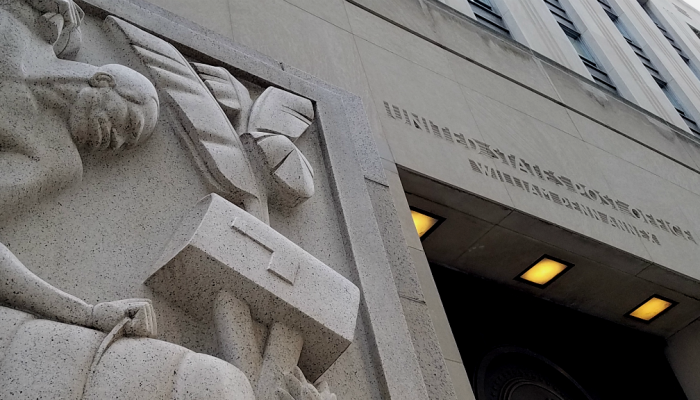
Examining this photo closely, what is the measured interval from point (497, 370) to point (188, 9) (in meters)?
3.70

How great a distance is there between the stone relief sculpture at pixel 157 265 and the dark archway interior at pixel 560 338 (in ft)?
8.39

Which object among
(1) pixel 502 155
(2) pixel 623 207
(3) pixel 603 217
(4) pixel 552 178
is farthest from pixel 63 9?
(2) pixel 623 207

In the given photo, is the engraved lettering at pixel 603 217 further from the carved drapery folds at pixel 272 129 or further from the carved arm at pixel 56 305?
the carved arm at pixel 56 305

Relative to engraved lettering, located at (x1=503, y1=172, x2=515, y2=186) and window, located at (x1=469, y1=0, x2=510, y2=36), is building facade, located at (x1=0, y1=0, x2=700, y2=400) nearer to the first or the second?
engraved lettering, located at (x1=503, y1=172, x2=515, y2=186)

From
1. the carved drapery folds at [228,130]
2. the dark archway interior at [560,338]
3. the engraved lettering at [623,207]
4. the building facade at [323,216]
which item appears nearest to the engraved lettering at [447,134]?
the building facade at [323,216]

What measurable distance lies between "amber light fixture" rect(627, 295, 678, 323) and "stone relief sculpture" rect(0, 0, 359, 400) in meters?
4.45

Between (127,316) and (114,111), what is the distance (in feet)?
3.37

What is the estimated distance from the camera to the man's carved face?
2725 millimetres

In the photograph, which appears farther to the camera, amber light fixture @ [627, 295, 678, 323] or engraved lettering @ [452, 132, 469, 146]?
amber light fixture @ [627, 295, 678, 323]

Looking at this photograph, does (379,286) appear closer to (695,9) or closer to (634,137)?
(634,137)

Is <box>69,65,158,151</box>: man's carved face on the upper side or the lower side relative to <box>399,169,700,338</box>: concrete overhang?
upper

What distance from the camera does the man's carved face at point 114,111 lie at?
272 centimetres

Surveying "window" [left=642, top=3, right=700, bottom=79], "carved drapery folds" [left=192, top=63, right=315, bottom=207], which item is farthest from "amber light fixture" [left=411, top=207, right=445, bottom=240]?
"window" [left=642, top=3, right=700, bottom=79]

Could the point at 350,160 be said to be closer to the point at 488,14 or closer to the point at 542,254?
the point at 542,254
